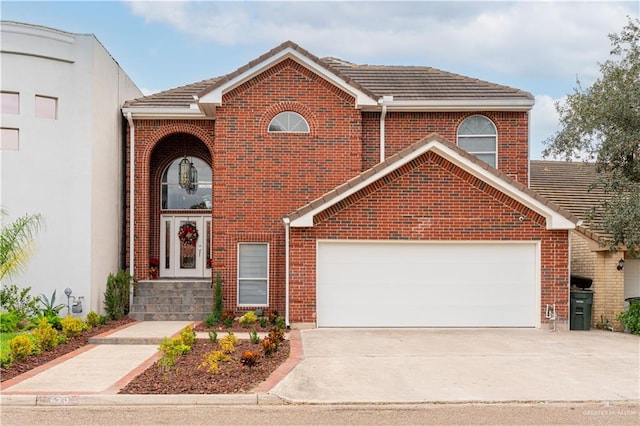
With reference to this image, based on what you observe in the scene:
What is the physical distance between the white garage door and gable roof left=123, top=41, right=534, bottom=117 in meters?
4.08

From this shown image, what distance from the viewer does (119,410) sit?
715 cm

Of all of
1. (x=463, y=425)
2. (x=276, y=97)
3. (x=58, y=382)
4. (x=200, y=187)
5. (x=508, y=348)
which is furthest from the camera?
(x=200, y=187)

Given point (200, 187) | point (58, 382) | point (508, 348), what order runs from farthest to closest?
point (200, 187) < point (508, 348) < point (58, 382)

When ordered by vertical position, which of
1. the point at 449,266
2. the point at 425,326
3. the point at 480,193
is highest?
the point at 480,193

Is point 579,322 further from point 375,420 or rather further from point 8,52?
point 8,52

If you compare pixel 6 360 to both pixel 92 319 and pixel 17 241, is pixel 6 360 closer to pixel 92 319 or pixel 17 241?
pixel 92 319

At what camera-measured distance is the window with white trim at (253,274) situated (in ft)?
48.2

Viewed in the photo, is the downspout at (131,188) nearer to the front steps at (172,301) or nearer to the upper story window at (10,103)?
the front steps at (172,301)

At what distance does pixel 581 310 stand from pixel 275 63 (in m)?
9.87

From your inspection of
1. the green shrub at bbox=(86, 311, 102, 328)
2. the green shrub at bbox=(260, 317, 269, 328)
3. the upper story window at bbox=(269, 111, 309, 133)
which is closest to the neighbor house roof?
the upper story window at bbox=(269, 111, 309, 133)

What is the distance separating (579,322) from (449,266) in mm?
3436

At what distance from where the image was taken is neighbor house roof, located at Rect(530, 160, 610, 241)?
15836 mm

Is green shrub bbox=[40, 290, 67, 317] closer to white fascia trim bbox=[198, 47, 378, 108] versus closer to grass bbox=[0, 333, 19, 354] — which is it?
grass bbox=[0, 333, 19, 354]

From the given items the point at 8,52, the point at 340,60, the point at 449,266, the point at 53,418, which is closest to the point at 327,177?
the point at 449,266
